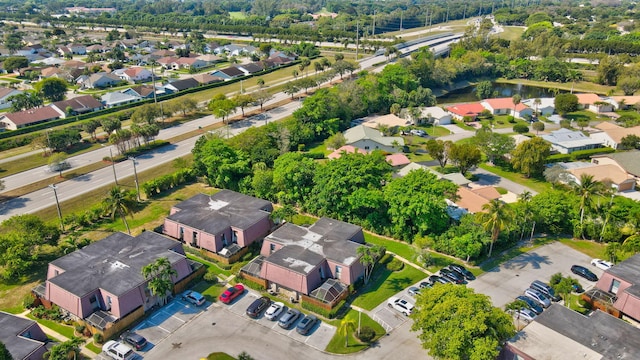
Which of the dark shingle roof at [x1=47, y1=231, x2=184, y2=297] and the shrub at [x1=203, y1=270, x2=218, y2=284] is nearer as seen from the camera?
the dark shingle roof at [x1=47, y1=231, x2=184, y2=297]

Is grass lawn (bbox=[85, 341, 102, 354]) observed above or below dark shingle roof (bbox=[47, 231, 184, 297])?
below

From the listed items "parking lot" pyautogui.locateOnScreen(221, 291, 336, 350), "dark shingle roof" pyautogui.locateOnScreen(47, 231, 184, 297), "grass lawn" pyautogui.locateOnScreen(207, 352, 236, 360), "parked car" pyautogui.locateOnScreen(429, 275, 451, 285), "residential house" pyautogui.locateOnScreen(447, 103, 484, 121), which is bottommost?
"parking lot" pyautogui.locateOnScreen(221, 291, 336, 350)

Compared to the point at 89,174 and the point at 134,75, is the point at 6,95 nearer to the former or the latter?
the point at 134,75

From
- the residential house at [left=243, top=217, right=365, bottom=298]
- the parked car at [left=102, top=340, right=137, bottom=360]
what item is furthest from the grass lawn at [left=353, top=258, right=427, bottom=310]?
the parked car at [left=102, top=340, right=137, bottom=360]

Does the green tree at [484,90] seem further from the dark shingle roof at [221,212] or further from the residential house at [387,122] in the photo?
the dark shingle roof at [221,212]

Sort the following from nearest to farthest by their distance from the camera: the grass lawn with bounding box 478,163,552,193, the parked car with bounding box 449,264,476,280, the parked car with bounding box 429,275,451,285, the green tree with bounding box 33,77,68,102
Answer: the parked car with bounding box 429,275,451,285
the parked car with bounding box 449,264,476,280
the grass lawn with bounding box 478,163,552,193
the green tree with bounding box 33,77,68,102

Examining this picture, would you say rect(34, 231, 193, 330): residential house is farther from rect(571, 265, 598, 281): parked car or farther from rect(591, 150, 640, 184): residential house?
rect(591, 150, 640, 184): residential house
